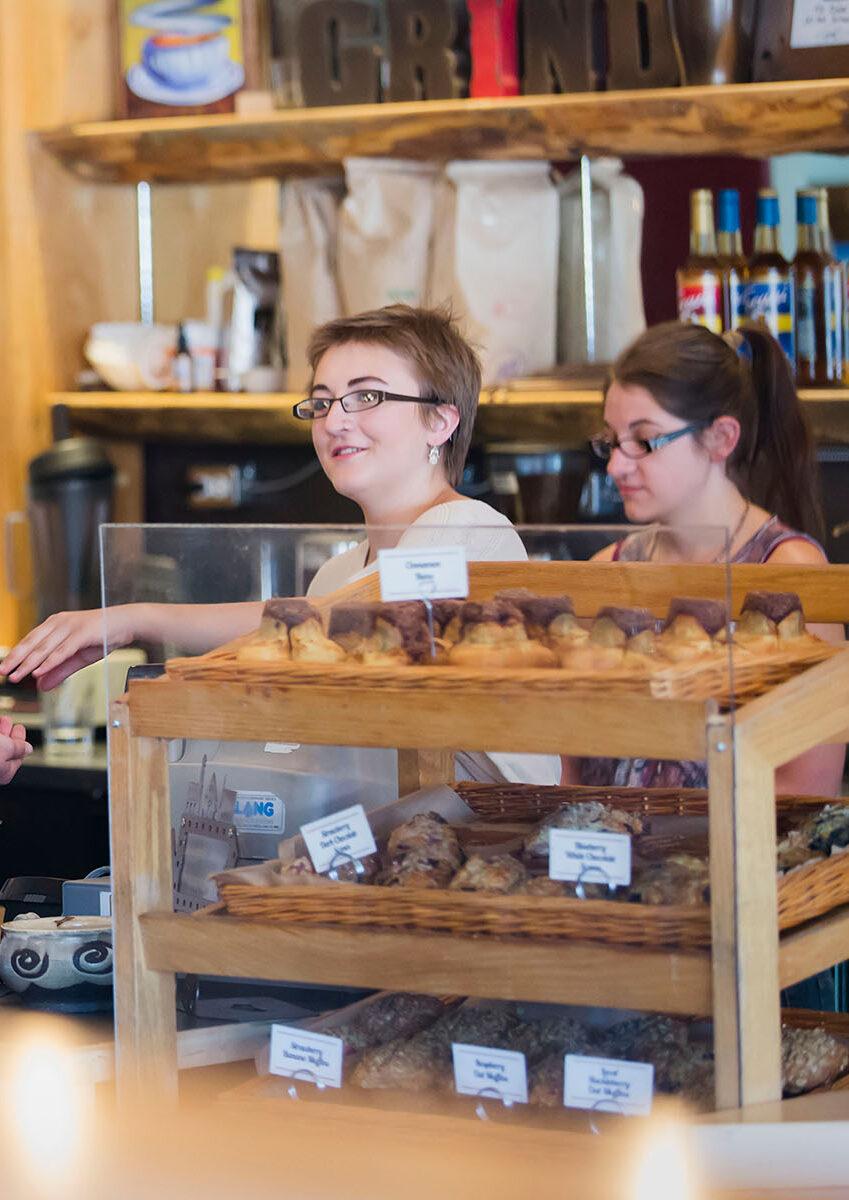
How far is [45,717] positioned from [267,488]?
808 millimetres

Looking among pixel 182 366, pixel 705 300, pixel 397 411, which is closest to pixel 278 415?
pixel 182 366

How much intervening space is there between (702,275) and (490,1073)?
2193 millimetres

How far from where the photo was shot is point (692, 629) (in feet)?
4.17

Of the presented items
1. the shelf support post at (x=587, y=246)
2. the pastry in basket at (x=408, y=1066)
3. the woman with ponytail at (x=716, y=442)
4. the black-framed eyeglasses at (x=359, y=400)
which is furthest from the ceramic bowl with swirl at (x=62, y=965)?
the shelf support post at (x=587, y=246)

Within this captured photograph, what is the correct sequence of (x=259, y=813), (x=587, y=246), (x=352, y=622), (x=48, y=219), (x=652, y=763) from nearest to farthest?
1. (x=352, y=622)
2. (x=259, y=813)
3. (x=652, y=763)
4. (x=587, y=246)
5. (x=48, y=219)

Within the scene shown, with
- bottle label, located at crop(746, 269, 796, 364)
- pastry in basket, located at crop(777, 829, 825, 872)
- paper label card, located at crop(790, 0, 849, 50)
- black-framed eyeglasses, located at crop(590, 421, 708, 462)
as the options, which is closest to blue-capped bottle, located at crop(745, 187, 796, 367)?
bottle label, located at crop(746, 269, 796, 364)

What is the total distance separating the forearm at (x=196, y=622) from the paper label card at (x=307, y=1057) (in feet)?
1.07

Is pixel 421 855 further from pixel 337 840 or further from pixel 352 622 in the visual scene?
pixel 352 622

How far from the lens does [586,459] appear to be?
11.4ft

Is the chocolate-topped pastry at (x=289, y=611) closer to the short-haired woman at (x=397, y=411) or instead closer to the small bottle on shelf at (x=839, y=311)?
the short-haired woman at (x=397, y=411)

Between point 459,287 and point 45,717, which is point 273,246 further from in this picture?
point 45,717

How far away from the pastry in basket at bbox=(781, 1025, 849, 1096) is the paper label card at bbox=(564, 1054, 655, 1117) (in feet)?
0.40

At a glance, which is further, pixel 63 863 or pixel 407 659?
pixel 63 863

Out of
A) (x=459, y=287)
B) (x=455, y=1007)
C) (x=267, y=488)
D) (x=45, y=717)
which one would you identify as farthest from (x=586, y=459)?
(x=455, y=1007)
